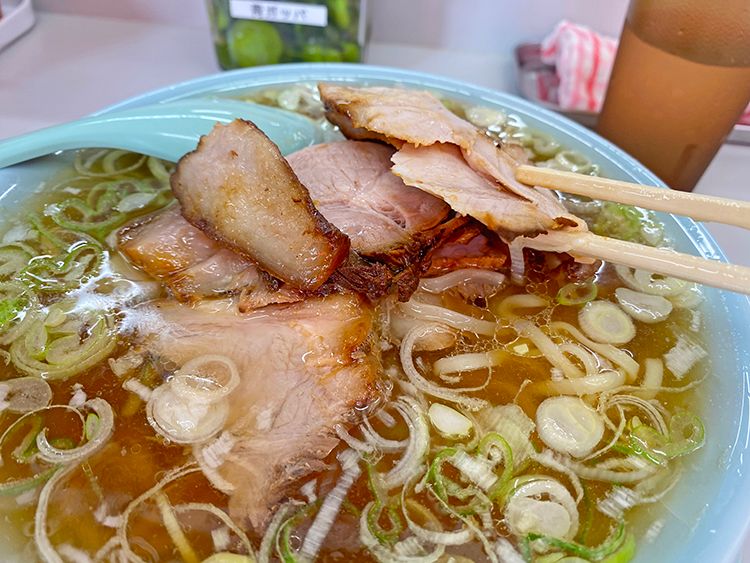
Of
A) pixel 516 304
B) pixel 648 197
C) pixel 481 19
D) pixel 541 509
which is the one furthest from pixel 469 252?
pixel 481 19

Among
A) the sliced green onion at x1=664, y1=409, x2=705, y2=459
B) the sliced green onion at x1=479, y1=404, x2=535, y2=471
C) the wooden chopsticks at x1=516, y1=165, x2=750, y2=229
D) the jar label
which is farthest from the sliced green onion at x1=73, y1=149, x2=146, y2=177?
the sliced green onion at x1=664, y1=409, x2=705, y2=459

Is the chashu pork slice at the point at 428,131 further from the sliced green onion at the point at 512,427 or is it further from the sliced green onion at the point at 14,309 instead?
the sliced green onion at the point at 14,309

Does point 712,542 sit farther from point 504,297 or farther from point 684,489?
point 504,297

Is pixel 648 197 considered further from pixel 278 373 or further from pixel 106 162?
pixel 106 162

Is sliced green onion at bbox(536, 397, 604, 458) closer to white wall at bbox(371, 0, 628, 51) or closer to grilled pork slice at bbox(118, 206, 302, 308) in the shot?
grilled pork slice at bbox(118, 206, 302, 308)

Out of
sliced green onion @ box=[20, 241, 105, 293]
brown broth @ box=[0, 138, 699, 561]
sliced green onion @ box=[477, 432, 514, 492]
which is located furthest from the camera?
sliced green onion @ box=[20, 241, 105, 293]
